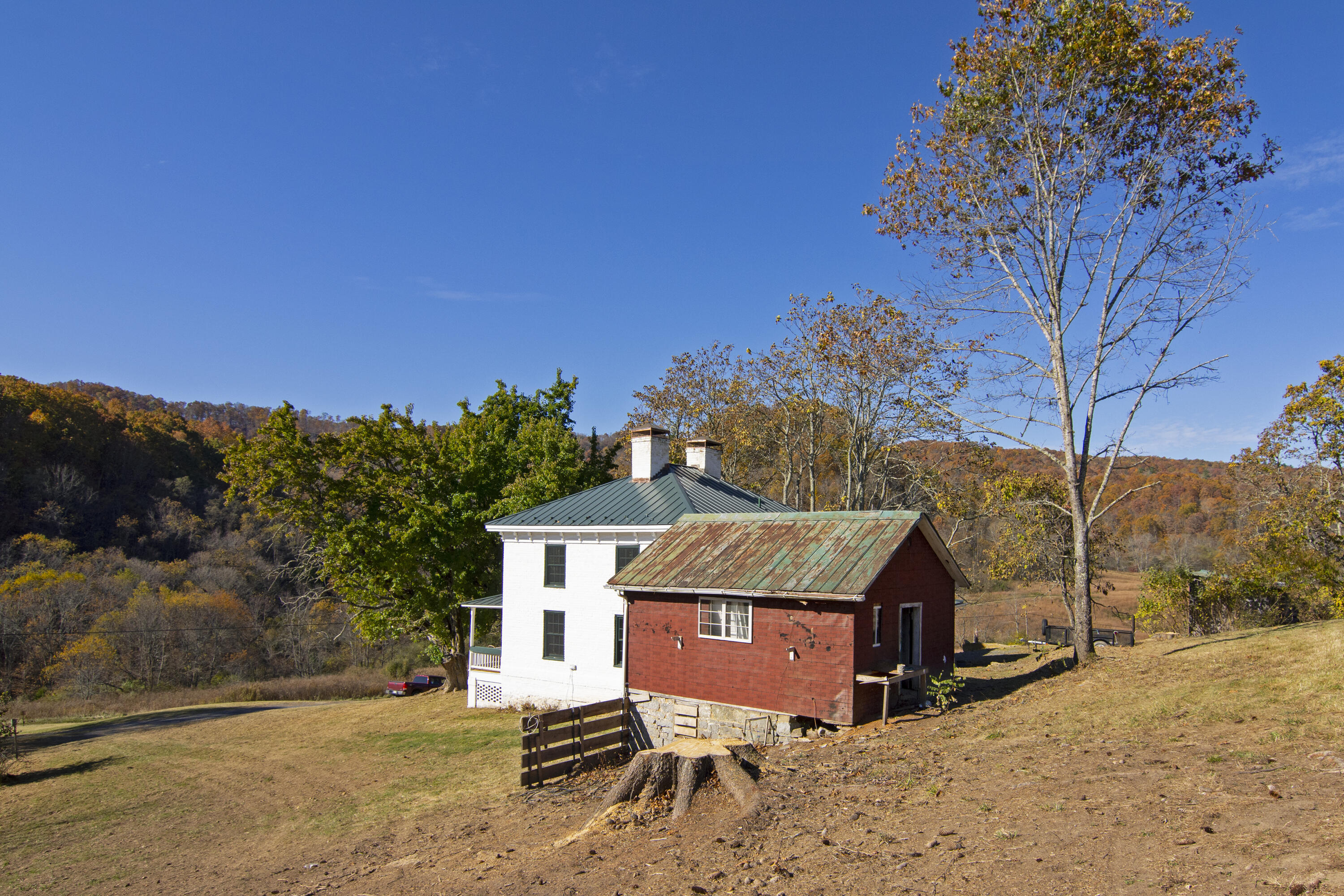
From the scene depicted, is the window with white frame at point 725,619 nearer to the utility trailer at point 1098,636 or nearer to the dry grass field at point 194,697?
the utility trailer at point 1098,636

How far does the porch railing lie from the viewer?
2556 centimetres

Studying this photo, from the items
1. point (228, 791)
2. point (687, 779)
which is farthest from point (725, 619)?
point (228, 791)

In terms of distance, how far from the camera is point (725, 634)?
16391mm

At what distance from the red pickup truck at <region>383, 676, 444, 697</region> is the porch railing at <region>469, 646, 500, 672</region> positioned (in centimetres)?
1299

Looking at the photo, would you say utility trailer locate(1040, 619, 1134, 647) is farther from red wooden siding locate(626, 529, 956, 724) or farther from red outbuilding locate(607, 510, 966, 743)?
red outbuilding locate(607, 510, 966, 743)

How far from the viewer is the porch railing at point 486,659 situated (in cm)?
2556

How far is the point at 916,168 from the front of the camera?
61.8 ft

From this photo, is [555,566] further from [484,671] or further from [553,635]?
[484,671]

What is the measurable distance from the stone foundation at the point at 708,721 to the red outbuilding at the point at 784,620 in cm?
3

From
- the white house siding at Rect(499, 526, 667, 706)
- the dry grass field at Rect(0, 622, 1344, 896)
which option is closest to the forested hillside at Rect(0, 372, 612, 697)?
the white house siding at Rect(499, 526, 667, 706)

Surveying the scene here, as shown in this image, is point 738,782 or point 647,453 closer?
point 738,782

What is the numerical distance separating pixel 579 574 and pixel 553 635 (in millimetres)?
2385

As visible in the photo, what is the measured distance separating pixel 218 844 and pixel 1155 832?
49.3ft

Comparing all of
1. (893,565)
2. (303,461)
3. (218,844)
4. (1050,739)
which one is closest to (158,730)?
(303,461)
